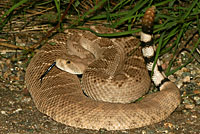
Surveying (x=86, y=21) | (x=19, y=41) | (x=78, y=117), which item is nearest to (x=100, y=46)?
(x=86, y=21)

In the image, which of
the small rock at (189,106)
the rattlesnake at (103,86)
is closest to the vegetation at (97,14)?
the rattlesnake at (103,86)

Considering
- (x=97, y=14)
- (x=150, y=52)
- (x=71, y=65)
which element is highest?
(x=150, y=52)

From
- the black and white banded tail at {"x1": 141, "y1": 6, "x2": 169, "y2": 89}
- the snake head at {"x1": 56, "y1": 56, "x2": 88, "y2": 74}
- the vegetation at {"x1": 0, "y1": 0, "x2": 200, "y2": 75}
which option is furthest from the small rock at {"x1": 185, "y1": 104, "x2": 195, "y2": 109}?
the snake head at {"x1": 56, "y1": 56, "x2": 88, "y2": 74}

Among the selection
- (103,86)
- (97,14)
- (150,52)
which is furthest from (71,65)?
(97,14)

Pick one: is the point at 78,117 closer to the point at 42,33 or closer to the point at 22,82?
the point at 22,82

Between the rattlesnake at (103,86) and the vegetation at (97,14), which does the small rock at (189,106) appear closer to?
the rattlesnake at (103,86)

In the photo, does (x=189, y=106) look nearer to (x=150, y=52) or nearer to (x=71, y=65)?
(x=150, y=52)

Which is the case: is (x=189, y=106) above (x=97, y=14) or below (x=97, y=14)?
below

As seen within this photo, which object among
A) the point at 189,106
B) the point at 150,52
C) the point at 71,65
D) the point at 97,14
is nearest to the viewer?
the point at 189,106
